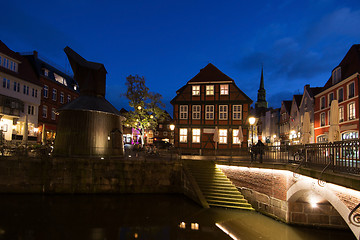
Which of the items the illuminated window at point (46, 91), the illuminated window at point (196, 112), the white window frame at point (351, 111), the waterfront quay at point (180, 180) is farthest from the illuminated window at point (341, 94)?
the illuminated window at point (46, 91)

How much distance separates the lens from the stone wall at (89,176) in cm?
1770

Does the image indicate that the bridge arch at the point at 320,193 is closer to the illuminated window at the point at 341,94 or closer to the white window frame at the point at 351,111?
the white window frame at the point at 351,111

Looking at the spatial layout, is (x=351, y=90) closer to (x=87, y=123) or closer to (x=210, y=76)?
(x=210, y=76)

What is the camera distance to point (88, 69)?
22734 millimetres

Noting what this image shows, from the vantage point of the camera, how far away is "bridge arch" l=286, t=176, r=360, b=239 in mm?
7254

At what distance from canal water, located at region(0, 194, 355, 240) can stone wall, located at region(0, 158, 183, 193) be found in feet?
4.17

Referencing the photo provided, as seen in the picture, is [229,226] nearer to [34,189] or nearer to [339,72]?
[34,189]

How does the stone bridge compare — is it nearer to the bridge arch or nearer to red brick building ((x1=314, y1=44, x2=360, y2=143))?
the bridge arch

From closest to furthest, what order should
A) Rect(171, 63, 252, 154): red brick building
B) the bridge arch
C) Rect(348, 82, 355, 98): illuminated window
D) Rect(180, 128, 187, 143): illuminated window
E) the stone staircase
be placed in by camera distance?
the bridge arch
the stone staircase
Rect(348, 82, 355, 98): illuminated window
Rect(171, 63, 252, 154): red brick building
Rect(180, 128, 187, 143): illuminated window

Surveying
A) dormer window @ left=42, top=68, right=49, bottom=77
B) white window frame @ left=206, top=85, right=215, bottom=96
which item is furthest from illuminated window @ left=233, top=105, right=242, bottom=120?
dormer window @ left=42, top=68, right=49, bottom=77

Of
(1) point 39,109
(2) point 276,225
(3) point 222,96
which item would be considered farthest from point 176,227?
(1) point 39,109

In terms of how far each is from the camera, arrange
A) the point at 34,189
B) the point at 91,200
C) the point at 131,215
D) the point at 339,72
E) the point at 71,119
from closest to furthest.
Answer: the point at 131,215 < the point at 91,200 < the point at 34,189 < the point at 71,119 < the point at 339,72

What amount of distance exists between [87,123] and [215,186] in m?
12.2

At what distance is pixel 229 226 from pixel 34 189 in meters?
14.3
